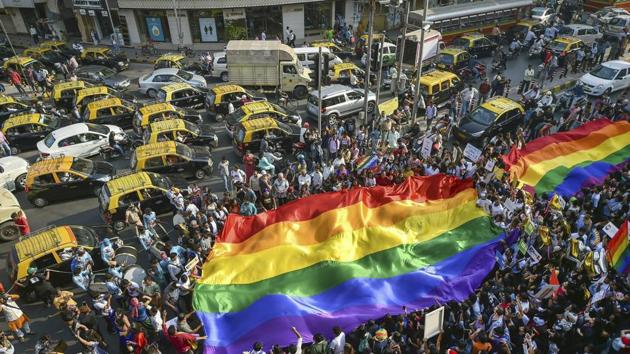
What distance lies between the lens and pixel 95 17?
3516 centimetres

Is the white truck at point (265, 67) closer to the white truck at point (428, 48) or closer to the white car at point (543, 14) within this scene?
the white truck at point (428, 48)

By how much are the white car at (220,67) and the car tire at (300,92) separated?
517 cm

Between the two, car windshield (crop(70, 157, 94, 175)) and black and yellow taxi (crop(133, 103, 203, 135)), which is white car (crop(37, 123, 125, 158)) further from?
car windshield (crop(70, 157, 94, 175))

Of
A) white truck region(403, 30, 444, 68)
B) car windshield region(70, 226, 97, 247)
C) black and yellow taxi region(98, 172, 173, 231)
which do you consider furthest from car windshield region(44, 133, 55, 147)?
white truck region(403, 30, 444, 68)

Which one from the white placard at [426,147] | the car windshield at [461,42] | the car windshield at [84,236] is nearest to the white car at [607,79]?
the car windshield at [461,42]

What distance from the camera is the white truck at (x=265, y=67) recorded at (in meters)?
24.5

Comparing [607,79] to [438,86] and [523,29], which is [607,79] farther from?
[523,29]

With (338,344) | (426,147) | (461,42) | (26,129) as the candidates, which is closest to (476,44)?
(461,42)

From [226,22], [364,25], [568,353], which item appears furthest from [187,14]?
[568,353]

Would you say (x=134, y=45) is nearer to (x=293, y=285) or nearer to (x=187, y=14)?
(x=187, y=14)

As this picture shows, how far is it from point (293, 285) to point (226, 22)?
26.7 metres

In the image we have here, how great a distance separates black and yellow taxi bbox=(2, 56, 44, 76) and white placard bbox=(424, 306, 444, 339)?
27641mm

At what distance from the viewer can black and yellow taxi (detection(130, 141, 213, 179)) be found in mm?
16922

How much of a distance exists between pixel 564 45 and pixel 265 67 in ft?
60.7
